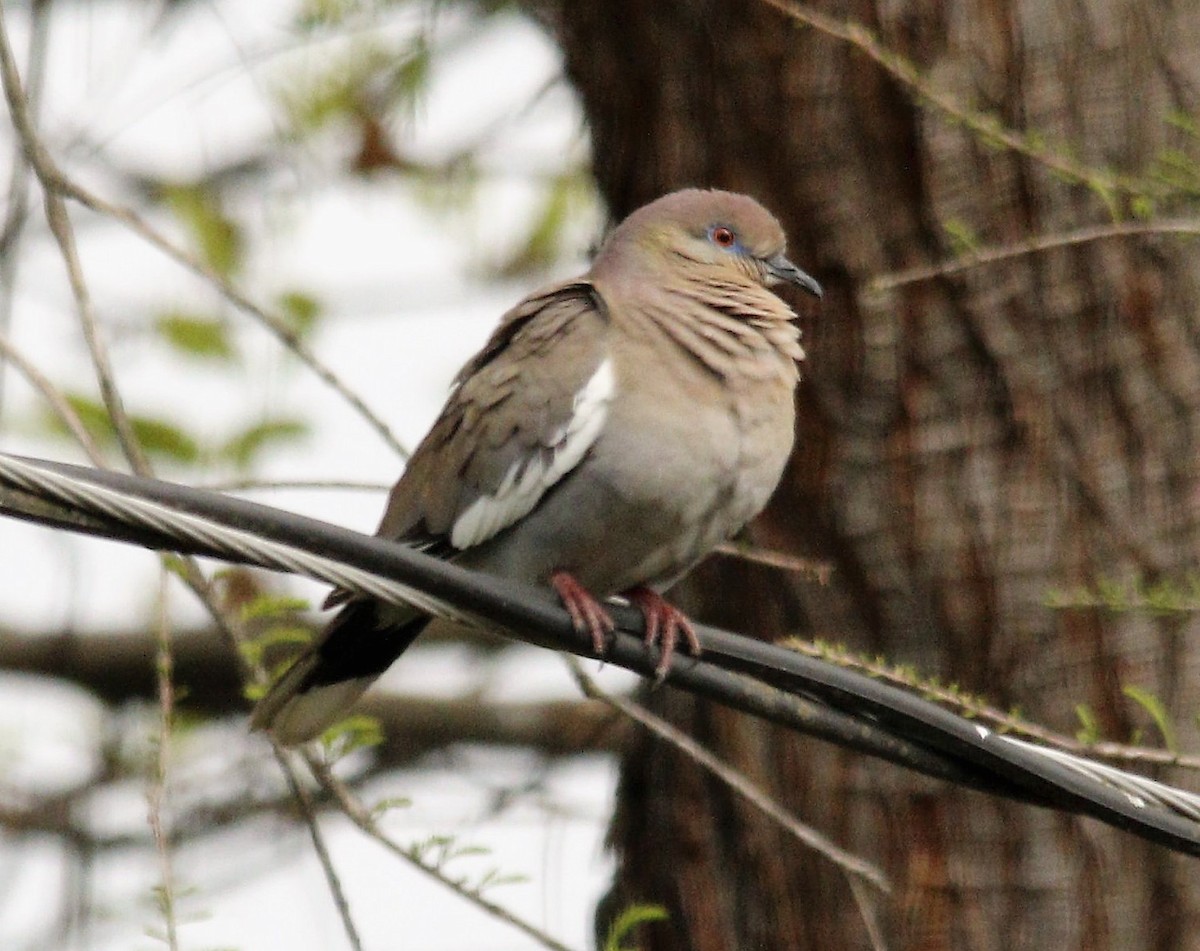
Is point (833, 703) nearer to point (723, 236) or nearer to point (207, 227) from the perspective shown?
point (723, 236)

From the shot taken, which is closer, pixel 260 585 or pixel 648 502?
pixel 648 502

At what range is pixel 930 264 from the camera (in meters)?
4.02

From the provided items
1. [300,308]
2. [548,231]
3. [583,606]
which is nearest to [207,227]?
[300,308]

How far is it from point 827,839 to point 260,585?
2.04 metres

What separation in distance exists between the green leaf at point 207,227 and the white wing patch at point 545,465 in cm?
216

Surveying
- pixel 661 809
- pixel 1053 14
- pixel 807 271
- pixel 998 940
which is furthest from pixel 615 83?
pixel 998 940

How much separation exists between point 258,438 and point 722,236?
165 cm

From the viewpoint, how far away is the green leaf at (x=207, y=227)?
5.36 metres

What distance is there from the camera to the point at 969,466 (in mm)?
3945

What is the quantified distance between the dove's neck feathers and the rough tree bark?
402mm

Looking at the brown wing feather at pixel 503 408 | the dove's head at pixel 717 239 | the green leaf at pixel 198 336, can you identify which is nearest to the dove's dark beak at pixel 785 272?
the dove's head at pixel 717 239

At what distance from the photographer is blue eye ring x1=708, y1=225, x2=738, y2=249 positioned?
3873 millimetres

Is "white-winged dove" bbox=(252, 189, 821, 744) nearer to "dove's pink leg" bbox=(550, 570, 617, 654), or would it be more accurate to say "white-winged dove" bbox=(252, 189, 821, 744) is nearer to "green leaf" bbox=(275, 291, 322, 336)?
"dove's pink leg" bbox=(550, 570, 617, 654)

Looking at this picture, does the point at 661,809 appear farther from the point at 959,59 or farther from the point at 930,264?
the point at 959,59
